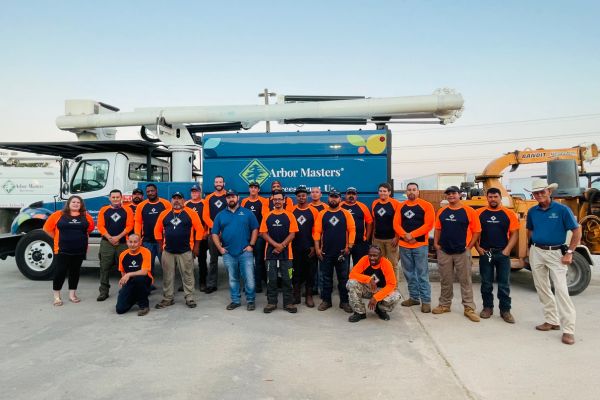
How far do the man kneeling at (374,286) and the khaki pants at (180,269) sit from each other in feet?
7.90

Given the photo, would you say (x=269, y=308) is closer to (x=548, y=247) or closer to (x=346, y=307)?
(x=346, y=307)

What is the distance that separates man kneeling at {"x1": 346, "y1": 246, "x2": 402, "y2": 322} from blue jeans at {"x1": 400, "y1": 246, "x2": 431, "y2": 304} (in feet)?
1.61

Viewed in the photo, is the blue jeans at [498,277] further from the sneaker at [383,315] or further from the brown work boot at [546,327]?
the sneaker at [383,315]

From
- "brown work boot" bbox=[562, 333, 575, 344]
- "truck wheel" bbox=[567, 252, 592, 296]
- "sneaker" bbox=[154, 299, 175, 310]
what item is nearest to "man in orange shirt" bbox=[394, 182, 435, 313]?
"brown work boot" bbox=[562, 333, 575, 344]

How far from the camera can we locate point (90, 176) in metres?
7.30

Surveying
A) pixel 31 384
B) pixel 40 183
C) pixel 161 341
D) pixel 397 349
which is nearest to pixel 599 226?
pixel 397 349

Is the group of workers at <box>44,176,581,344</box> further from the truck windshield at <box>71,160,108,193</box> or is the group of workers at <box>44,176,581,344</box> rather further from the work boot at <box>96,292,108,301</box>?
the truck windshield at <box>71,160,108,193</box>

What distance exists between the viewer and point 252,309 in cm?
550

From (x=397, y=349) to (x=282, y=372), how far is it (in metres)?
1.34

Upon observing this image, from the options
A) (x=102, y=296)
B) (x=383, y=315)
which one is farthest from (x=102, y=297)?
(x=383, y=315)

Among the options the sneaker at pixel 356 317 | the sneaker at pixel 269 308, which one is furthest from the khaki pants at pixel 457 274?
the sneaker at pixel 269 308

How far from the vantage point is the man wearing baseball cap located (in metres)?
5.60

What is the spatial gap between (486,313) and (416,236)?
138 centimetres

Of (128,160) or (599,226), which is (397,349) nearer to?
(599,226)
